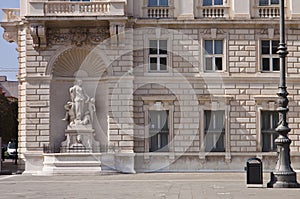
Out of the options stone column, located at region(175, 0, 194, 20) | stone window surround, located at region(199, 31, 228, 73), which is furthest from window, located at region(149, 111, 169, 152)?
stone column, located at region(175, 0, 194, 20)

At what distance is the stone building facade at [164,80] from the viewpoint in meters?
38.8

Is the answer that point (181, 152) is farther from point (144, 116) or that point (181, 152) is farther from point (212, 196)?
point (212, 196)

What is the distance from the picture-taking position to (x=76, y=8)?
38625 mm

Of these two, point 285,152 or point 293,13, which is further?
point 293,13

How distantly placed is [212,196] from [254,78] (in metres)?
17.2

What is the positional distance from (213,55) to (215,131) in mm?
4123

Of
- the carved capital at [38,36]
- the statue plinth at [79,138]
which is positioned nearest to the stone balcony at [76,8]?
the carved capital at [38,36]

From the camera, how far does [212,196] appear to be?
910 inches

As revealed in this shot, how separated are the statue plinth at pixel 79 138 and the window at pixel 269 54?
33.1 feet

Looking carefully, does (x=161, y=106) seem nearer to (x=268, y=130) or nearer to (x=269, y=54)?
(x=268, y=130)

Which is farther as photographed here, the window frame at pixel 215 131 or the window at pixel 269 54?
the window at pixel 269 54

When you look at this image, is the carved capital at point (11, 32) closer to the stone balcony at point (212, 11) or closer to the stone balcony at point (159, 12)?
the stone balcony at point (159, 12)

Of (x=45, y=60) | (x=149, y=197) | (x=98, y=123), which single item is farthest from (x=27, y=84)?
(x=149, y=197)

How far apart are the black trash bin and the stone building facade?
40.7 ft
